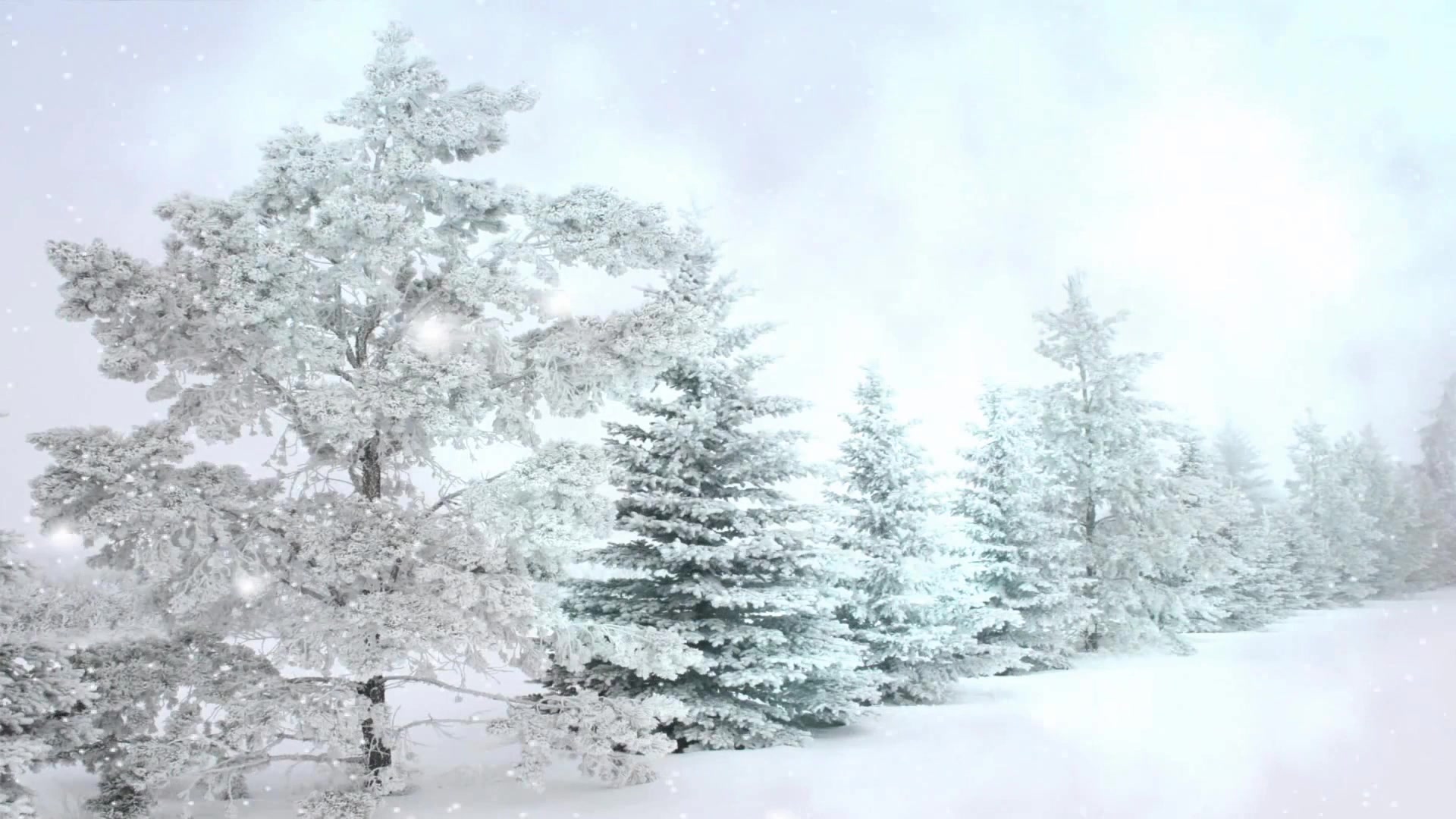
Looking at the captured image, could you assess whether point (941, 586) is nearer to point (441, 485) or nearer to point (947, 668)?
point (947, 668)

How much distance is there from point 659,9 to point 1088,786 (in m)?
25.7

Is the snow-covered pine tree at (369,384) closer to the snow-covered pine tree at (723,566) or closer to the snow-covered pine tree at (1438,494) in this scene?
the snow-covered pine tree at (723,566)

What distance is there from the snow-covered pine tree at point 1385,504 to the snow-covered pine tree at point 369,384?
2889 cm

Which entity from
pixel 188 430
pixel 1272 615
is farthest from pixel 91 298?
pixel 1272 615

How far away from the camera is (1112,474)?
17516mm

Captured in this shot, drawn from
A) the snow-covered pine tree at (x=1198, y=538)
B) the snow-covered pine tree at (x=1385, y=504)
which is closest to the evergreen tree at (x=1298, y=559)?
the snow-covered pine tree at (x=1385, y=504)

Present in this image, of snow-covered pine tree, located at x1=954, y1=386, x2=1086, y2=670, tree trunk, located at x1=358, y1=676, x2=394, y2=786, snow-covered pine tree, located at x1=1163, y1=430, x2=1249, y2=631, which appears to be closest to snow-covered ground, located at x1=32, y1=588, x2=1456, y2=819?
tree trunk, located at x1=358, y1=676, x2=394, y2=786

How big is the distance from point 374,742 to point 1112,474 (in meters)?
14.0

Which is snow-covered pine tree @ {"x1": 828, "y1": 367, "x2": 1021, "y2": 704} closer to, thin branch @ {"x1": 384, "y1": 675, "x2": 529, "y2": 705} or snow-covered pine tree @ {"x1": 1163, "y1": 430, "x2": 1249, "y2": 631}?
thin branch @ {"x1": 384, "y1": 675, "x2": 529, "y2": 705}

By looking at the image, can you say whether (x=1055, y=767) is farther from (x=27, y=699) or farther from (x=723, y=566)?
(x=27, y=699)

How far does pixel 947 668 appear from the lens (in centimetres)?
1318

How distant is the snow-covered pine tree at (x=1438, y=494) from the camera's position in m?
29.9

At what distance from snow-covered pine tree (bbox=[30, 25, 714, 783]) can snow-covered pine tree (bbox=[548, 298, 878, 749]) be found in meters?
1.94

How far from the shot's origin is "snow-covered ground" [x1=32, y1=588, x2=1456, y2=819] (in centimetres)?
730
